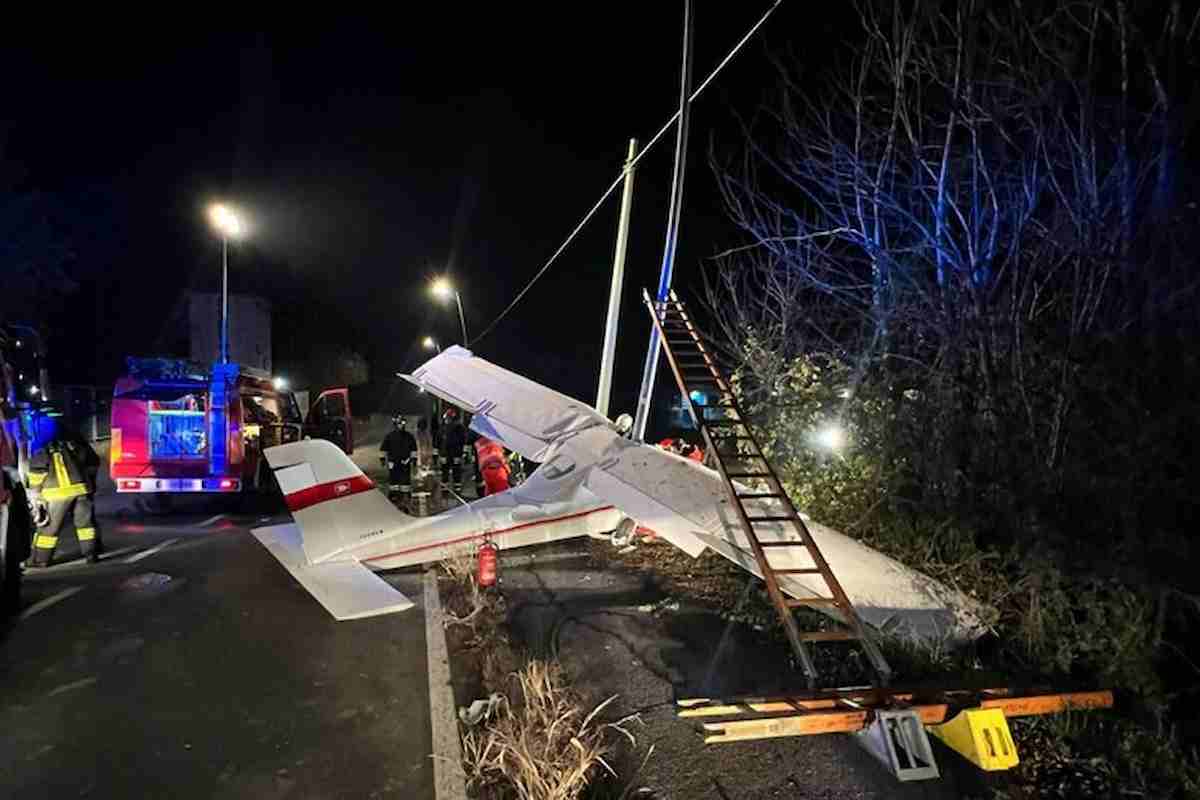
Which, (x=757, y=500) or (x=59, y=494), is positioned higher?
(x=757, y=500)

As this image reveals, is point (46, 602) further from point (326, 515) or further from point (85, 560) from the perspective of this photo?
point (326, 515)

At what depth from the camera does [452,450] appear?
13547mm

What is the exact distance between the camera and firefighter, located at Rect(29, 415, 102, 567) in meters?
7.85

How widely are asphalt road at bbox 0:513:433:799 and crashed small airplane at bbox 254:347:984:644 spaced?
477 mm

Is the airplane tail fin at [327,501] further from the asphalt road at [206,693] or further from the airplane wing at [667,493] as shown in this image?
the airplane wing at [667,493]

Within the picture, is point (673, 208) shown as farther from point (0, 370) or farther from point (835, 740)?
point (0, 370)

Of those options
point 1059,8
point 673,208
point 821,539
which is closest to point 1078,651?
point 821,539

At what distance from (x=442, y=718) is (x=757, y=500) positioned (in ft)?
12.6

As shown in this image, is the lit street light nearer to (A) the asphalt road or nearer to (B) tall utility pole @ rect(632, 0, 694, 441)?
(B) tall utility pole @ rect(632, 0, 694, 441)

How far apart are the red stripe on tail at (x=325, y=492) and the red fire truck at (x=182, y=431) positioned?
6201 millimetres

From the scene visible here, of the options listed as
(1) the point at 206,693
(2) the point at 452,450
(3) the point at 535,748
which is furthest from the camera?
(2) the point at 452,450

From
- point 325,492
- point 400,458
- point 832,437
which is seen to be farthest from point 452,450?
point 832,437

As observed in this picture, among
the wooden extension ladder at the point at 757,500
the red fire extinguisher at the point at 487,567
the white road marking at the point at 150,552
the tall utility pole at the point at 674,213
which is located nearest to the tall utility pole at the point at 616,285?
the tall utility pole at the point at 674,213

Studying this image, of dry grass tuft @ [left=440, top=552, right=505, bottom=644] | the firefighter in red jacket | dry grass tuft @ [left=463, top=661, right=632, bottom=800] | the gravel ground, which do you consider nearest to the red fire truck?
the firefighter in red jacket
